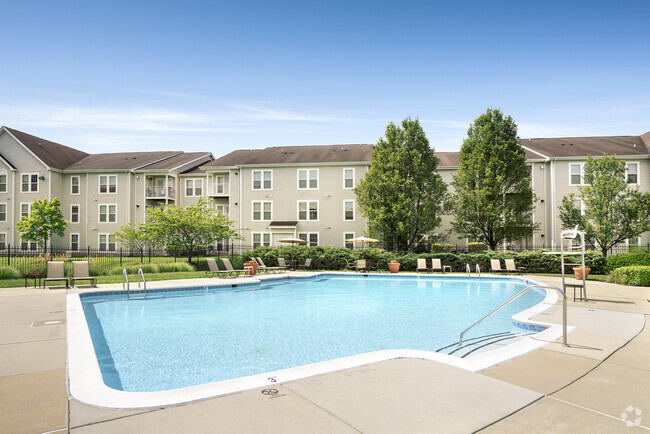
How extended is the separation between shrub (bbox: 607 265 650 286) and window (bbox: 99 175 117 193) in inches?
1414

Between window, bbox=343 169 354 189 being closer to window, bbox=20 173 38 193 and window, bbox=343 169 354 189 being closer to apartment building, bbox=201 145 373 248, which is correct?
apartment building, bbox=201 145 373 248

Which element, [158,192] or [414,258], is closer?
[414,258]

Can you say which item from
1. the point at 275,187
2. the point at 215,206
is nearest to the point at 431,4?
the point at 275,187

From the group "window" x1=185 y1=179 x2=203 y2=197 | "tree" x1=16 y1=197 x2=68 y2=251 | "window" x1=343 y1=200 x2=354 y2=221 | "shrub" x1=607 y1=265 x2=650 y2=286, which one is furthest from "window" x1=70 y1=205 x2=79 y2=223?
"shrub" x1=607 y1=265 x2=650 y2=286

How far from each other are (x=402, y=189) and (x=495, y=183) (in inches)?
235

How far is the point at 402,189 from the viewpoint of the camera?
25.9m

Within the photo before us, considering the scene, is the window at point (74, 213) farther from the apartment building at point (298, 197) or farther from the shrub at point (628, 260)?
the shrub at point (628, 260)

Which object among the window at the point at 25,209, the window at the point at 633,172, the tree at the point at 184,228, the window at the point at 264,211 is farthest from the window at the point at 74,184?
the window at the point at 633,172

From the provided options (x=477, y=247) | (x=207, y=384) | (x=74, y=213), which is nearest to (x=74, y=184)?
(x=74, y=213)

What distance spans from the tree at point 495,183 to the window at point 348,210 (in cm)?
781

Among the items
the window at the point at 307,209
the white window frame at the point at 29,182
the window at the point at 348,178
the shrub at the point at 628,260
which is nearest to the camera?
the shrub at the point at 628,260

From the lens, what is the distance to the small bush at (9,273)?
16.3m

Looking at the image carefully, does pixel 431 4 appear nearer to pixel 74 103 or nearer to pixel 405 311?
pixel 405 311

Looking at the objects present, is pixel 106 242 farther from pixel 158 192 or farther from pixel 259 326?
pixel 259 326
